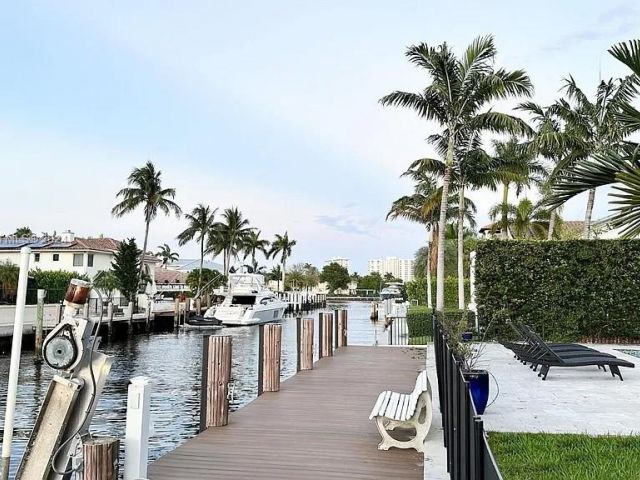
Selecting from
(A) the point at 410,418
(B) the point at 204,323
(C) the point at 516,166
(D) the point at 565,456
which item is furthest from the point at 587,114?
(B) the point at 204,323

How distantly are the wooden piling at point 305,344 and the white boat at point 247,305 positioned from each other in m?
30.1

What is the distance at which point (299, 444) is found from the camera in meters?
7.21

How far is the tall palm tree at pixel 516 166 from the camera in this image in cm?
2839

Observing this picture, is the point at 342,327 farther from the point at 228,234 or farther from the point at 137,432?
the point at 228,234

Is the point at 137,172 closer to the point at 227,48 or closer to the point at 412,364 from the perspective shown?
the point at 227,48

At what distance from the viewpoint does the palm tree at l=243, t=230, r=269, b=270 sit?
85225 mm

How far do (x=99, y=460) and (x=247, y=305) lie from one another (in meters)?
41.2

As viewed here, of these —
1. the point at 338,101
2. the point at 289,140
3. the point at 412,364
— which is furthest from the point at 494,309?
the point at 289,140

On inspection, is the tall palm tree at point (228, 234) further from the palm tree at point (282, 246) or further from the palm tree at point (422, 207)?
the palm tree at point (422, 207)

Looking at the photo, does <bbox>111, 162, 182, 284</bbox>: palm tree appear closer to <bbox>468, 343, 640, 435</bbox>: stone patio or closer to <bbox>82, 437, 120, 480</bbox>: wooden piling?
<bbox>468, 343, 640, 435</bbox>: stone patio

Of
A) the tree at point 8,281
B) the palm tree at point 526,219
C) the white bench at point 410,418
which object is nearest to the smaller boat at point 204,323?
the tree at point 8,281

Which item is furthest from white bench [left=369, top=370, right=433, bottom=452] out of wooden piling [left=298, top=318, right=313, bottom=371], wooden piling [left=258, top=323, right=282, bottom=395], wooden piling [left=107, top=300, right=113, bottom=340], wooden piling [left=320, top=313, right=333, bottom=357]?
wooden piling [left=107, top=300, right=113, bottom=340]

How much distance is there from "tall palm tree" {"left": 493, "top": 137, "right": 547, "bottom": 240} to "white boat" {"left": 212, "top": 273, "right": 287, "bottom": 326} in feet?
59.5

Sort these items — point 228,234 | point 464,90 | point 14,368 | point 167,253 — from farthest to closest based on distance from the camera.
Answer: point 167,253 < point 228,234 < point 464,90 < point 14,368
